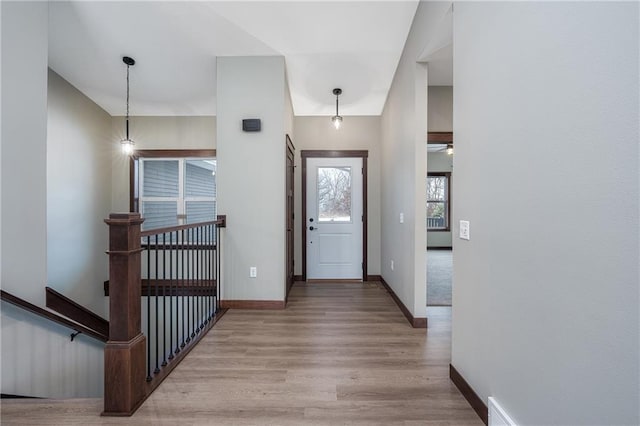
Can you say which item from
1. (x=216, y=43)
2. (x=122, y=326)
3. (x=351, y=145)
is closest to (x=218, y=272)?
(x=122, y=326)

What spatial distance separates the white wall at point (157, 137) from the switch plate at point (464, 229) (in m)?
4.13

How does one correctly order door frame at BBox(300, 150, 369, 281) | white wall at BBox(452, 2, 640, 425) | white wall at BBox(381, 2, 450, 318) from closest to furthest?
white wall at BBox(452, 2, 640, 425)
white wall at BBox(381, 2, 450, 318)
door frame at BBox(300, 150, 369, 281)

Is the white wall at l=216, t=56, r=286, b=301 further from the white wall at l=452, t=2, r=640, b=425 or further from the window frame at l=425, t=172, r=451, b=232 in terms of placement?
the window frame at l=425, t=172, r=451, b=232

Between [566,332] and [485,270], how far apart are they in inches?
22.2

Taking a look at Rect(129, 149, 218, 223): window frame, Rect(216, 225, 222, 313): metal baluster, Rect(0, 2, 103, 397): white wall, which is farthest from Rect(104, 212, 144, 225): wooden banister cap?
Rect(129, 149, 218, 223): window frame

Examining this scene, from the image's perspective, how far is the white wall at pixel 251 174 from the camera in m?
3.38

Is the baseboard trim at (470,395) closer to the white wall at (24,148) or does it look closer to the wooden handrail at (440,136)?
the wooden handrail at (440,136)

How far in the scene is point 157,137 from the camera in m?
4.82

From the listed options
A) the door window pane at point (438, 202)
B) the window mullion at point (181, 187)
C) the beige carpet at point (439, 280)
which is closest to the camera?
the beige carpet at point (439, 280)

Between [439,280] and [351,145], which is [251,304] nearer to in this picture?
[351,145]

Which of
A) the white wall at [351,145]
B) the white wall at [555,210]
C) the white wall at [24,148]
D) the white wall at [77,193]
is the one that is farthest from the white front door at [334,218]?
the white wall at [77,193]

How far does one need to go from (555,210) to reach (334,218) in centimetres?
376

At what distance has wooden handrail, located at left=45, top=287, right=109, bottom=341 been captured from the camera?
3239 millimetres

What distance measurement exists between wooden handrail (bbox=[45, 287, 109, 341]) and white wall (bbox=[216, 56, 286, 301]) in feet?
5.47
